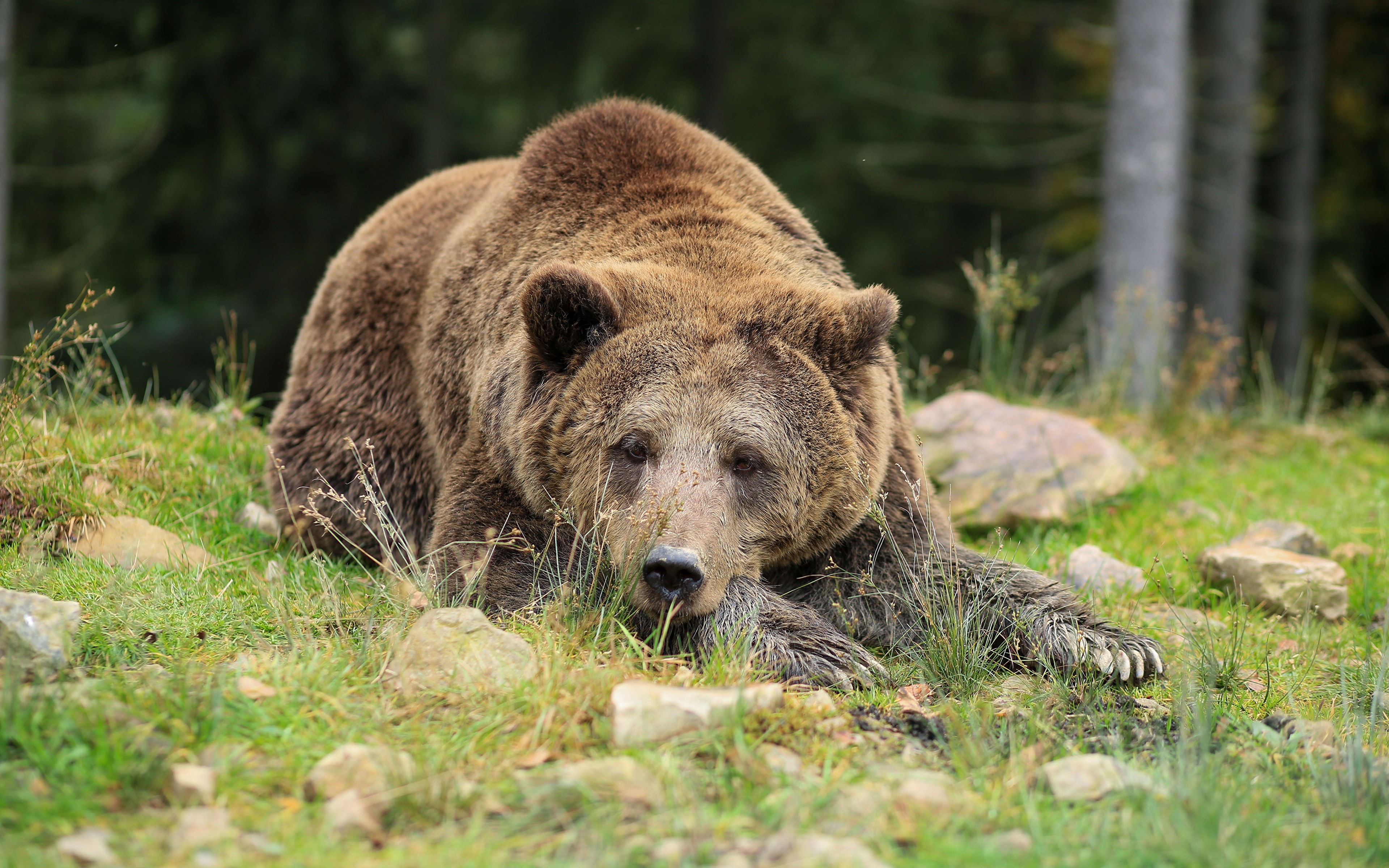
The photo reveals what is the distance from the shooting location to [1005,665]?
13.0ft

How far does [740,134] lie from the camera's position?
62.2ft

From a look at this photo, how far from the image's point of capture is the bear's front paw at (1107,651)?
375 cm

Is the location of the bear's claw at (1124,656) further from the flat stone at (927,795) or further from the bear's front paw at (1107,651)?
the flat stone at (927,795)

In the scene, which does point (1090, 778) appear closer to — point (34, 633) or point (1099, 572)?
point (1099, 572)

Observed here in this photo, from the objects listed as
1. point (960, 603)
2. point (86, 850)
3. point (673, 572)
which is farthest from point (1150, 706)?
point (86, 850)

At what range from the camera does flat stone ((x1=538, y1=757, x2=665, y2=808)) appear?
251 centimetres

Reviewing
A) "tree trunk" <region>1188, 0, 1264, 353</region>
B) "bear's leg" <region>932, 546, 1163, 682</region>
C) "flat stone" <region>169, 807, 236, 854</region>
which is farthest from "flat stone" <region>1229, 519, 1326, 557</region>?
"tree trunk" <region>1188, 0, 1264, 353</region>

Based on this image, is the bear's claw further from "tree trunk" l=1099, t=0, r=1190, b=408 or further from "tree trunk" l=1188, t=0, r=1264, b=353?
"tree trunk" l=1188, t=0, r=1264, b=353

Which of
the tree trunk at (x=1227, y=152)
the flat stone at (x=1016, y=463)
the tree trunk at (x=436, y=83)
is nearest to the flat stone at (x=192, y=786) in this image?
the flat stone at (x=1016, y=463)

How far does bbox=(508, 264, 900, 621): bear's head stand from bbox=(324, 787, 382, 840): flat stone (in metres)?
1.31

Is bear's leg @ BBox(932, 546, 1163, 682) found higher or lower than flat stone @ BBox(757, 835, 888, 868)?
lower

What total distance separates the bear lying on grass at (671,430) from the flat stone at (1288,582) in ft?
3.38

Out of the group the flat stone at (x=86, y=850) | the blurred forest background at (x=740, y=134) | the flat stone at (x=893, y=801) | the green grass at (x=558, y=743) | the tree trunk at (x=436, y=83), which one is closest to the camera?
the flat stone at (x=86, y=850)

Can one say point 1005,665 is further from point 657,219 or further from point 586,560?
point 657,219
